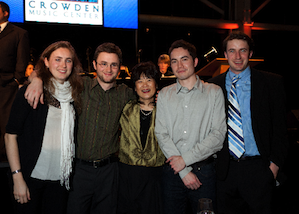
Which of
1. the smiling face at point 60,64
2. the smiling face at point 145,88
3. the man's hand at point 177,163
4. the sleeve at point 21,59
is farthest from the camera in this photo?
the sleeve at point 21,59

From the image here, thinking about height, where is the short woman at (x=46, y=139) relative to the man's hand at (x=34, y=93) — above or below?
below

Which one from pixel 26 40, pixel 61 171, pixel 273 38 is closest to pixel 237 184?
pixel 61 171

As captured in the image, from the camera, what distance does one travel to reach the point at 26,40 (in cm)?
318

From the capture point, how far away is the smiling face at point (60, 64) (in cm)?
185

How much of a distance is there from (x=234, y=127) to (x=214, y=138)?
232mm

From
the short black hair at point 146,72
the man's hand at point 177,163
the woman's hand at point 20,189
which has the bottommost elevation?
the woman's hand at point 20,189

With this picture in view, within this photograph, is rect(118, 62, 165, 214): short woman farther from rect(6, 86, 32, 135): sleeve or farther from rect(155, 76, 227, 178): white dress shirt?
rect(6, 86, 32, 135): sleeve

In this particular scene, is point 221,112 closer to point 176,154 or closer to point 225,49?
point 176,154

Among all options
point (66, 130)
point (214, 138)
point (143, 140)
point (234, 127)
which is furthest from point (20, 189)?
point (234, 127)

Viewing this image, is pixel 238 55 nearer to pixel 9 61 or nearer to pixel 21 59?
pixel 21 59

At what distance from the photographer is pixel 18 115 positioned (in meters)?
1.67

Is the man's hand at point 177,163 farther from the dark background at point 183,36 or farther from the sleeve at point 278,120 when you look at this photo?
the dark background at point 183,36

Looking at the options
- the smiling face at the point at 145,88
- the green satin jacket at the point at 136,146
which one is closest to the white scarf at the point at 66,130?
the green satin jacket at the point at 136,146

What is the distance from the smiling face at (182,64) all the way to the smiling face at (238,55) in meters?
0.34
